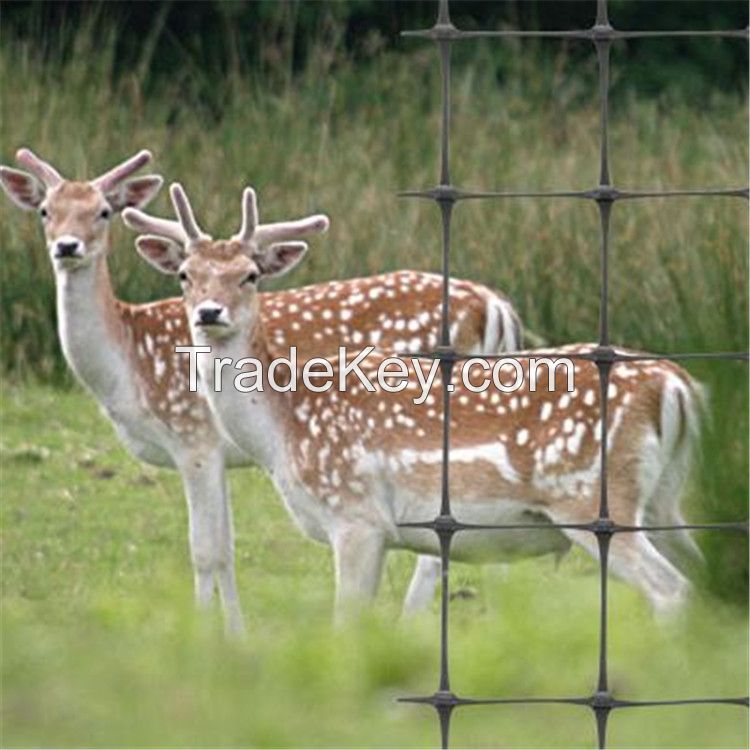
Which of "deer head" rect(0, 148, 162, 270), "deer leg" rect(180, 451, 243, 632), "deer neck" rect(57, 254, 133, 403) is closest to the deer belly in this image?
"deer leg" rect(180, 451, 243, 632)

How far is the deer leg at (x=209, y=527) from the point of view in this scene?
7469 millimetres

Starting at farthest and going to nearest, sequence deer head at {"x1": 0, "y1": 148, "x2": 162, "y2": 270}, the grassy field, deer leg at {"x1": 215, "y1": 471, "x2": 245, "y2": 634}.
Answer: deer head at {"x1": 0, "y1": 148, "x2": 162, "y2": 270} → deer leg at {"x1": 215, "y1": 471, "x2": 245, "y2": 634} → the grassy field

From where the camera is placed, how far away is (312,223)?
7.33 meters

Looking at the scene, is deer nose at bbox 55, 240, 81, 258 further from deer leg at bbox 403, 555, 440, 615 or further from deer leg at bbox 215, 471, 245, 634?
deer leg at bbox 403, 555, 440, 615

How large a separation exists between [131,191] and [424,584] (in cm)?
166

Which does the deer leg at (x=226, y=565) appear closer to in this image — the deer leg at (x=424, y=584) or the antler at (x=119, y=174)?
the deer leg at (x=424, y=584)

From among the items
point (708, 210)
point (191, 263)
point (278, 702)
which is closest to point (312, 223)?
point (191, 263)

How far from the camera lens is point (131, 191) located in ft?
27.1

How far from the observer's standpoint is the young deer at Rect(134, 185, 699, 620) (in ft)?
21.3

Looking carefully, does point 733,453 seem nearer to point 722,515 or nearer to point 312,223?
point 722,515

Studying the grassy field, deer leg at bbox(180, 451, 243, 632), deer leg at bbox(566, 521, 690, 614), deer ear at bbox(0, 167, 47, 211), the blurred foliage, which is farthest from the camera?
the blurred foliage

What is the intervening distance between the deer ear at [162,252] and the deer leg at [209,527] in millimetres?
530

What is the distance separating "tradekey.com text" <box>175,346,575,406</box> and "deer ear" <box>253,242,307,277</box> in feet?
0.94

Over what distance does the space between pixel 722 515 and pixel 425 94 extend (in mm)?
9026
